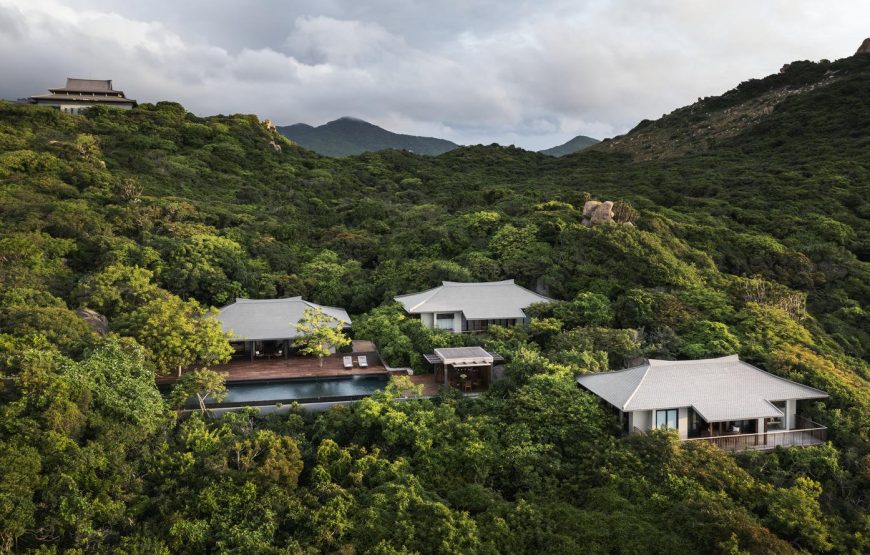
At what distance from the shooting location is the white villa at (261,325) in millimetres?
25031

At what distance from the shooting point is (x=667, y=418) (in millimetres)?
17438

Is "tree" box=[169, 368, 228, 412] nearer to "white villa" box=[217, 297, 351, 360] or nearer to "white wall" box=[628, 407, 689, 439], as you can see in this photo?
"white villa" box=[217, 297, 351, 360]

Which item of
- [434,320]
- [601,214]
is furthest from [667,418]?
[601,214]

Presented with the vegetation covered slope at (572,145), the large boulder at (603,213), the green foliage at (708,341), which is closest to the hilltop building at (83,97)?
the large boulder at (603,213)

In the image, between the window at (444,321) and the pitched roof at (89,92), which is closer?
the window at (444,321)

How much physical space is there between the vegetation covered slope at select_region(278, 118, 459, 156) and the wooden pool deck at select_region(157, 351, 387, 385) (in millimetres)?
105768

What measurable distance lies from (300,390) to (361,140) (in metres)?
123

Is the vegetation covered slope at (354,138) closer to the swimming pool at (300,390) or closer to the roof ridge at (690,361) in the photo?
the swimming pool at (300,390)

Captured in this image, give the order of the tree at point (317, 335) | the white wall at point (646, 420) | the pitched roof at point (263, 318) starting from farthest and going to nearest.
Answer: the pitched roof at point (263, 318) < the tree at point (317, 335) < the white wall at point (646, 420)

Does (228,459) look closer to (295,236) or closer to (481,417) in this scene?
(481,417)

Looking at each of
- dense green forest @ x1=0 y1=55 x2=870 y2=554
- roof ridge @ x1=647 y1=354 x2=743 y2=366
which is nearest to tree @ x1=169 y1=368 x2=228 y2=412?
dense green forest @ x1=0 y1=55 x2=870 y2=554

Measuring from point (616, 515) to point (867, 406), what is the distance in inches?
412

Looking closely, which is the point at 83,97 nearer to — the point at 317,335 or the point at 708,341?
the point at 317,335

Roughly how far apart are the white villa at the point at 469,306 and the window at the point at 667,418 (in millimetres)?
10110
